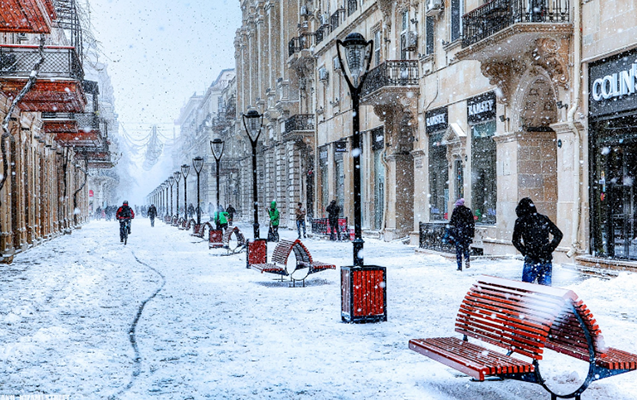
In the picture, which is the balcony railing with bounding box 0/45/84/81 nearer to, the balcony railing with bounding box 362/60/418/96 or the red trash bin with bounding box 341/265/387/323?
the balcony railing with bounding box 362/60/418/96

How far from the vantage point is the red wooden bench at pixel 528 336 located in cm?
501

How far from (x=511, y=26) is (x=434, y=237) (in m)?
6.01

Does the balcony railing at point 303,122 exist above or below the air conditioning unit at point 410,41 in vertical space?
below

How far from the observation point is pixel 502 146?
1905cm

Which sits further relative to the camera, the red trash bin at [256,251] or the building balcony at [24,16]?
the red trash bin at [256,251]

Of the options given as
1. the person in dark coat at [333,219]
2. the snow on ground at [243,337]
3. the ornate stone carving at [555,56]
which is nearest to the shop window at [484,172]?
the ornate stone carving at [555,56]

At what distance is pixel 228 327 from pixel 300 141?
105 feet

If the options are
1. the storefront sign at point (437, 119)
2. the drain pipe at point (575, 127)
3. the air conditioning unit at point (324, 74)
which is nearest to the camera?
the drain pipe at point (575, 127)

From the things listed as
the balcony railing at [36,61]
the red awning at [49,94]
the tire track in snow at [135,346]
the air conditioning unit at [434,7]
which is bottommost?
the tire track in snow at [135,346]

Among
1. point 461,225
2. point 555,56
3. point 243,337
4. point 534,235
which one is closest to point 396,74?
point 555,56

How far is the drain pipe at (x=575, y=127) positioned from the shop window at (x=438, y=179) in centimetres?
773

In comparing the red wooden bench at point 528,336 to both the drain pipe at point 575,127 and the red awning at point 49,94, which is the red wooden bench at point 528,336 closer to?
the drain pipe at point 575,127

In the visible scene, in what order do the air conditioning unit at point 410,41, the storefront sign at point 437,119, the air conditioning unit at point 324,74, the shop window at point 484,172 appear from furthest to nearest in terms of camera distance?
the air conditioning unit at point 324,74
the air conditioning unit at point 410,41
the storefront sign at point 437,119
the shop window at point 484,172

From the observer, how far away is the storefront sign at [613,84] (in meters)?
13.9
